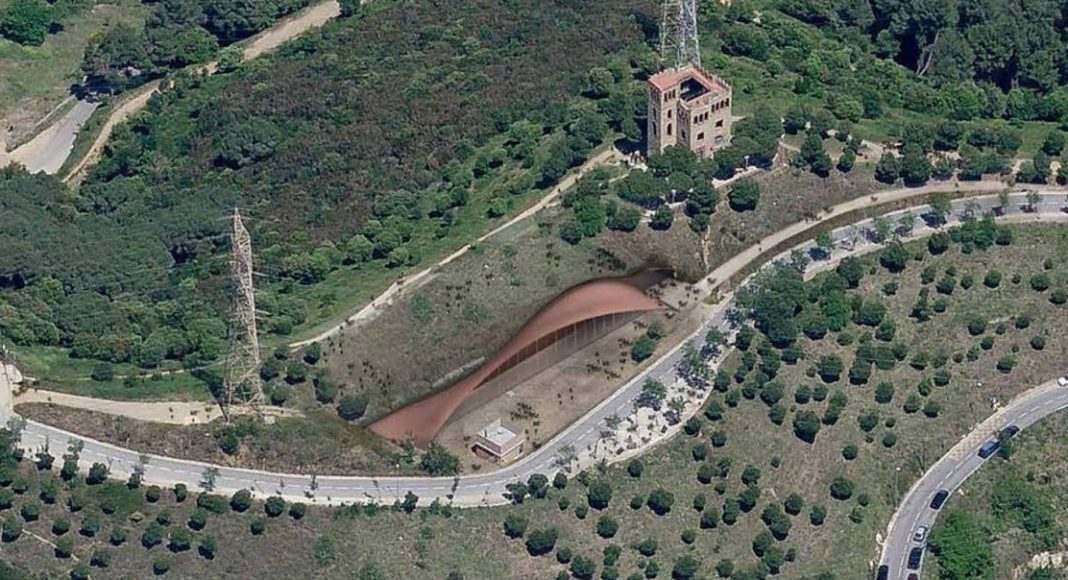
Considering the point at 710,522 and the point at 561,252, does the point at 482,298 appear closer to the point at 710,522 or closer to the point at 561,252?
the point at 561,252

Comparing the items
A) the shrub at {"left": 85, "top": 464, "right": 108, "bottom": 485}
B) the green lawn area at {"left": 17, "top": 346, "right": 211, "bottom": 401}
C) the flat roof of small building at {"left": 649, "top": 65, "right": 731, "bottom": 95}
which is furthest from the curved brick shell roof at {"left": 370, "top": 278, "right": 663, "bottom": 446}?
the shrub at {"left": 85, "top": 464, "right": 108, "bottom": 485}

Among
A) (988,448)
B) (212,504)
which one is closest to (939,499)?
(988,448)

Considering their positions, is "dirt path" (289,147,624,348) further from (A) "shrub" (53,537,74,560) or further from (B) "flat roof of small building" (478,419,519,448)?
(A) "shrub" (53,537,74,560)

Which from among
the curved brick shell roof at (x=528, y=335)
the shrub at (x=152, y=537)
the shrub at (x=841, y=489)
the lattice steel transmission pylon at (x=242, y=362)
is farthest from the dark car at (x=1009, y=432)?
the shrub at (x=152, y=537)

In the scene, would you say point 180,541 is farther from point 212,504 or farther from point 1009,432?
point 1009,432

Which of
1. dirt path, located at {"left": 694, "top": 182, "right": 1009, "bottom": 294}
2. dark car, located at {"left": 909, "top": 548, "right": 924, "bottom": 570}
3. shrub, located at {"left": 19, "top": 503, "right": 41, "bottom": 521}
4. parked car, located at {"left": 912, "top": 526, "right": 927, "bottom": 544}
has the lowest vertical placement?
dark car, located at {"left": 909, "top": 548, "right": 924, "bottom": 570}

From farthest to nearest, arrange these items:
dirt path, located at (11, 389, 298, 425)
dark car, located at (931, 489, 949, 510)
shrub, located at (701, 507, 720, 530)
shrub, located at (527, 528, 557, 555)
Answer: dirt path, located at (11, 389, 298, 425), dark car, located at (931, 489, 949, 510), shrub, located at (701, 507, 720, 530), shrub, located at (527, 528, 557, 555)

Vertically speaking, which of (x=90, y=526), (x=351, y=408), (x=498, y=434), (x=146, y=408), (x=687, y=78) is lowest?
(x=498, y=434)

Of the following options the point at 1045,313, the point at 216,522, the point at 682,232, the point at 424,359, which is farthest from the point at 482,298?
the point at 1045,313
